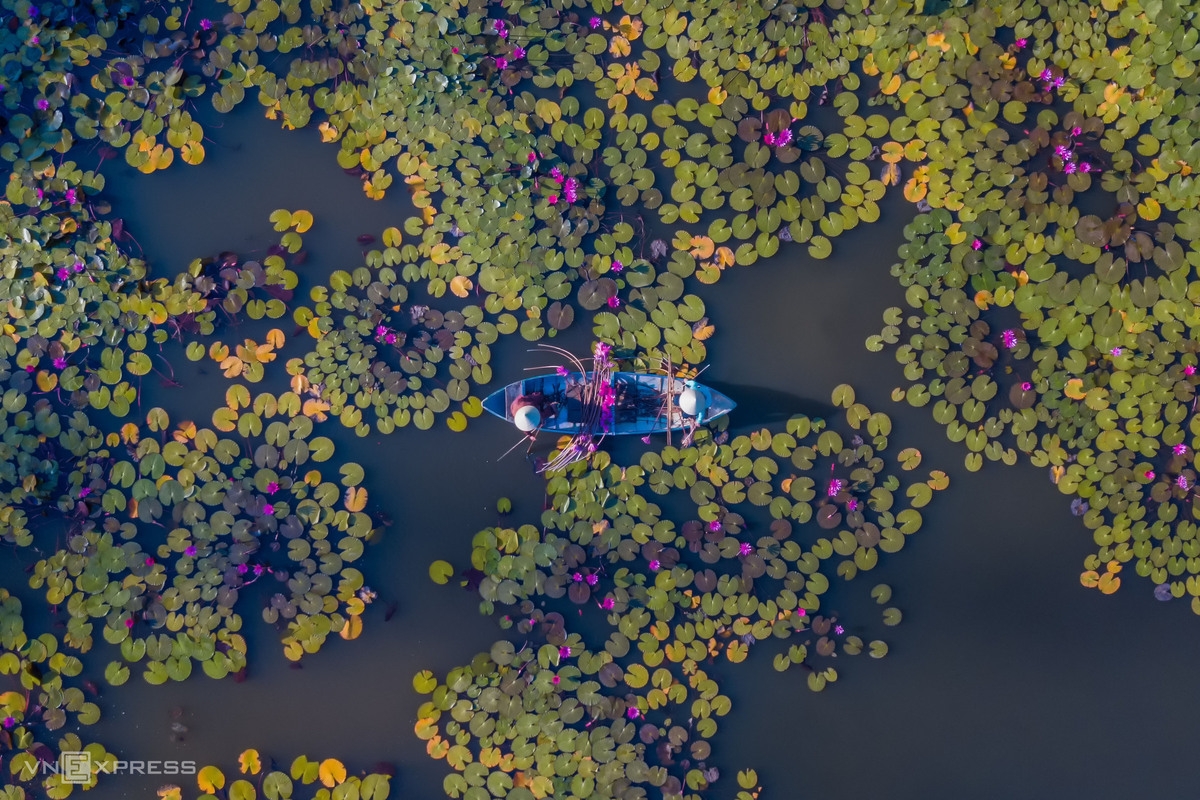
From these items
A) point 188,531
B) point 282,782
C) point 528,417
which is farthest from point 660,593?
point 188,531

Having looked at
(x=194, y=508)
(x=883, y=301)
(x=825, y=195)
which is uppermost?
(x=825, y=195)

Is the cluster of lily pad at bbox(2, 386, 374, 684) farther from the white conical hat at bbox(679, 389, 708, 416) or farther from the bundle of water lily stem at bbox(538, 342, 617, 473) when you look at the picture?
the white conical hat at bbox(679, 389, 708, 416)

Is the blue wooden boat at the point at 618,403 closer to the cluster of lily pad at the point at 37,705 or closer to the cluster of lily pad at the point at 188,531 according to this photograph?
the cluster of lily pad at the point at 188,531

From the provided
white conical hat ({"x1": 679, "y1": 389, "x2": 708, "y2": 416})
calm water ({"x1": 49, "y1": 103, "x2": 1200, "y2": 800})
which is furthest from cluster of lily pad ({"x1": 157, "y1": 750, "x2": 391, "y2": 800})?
white conical hat ({"x1": 679, "y1": 389, "x2": 708, "y2": 416})

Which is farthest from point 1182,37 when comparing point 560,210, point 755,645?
point 755,645

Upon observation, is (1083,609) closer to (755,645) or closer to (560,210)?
(755,645)

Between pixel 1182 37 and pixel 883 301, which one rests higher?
pixel 1182 37
